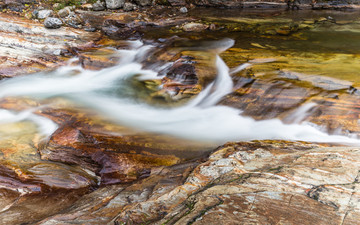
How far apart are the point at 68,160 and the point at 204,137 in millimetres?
3008

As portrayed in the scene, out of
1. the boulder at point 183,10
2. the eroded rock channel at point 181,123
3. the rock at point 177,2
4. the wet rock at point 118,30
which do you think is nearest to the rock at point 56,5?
the eroded rock channel at point 181,123

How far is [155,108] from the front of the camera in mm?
7648

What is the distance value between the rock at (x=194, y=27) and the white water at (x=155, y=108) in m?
2.23

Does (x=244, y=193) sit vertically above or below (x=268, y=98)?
above

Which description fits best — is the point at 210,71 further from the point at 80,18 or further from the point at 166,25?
the point at 80,18

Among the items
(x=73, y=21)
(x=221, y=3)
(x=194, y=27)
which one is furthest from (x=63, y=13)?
(x=221, y=3)

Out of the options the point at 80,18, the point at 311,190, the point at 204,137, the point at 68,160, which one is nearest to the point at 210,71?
the point at 204,137

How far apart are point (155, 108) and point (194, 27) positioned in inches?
237

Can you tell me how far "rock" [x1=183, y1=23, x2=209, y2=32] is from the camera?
39.5 ft

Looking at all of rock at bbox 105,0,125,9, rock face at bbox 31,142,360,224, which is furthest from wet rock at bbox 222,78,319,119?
rock at bbox 105,0,125,9

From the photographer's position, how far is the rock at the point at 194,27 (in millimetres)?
12055

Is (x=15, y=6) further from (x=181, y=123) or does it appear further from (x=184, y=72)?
(x=181, y=123)

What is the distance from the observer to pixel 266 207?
9.44 ft

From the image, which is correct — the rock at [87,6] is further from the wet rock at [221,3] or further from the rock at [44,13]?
the wet rock at [221,3]
